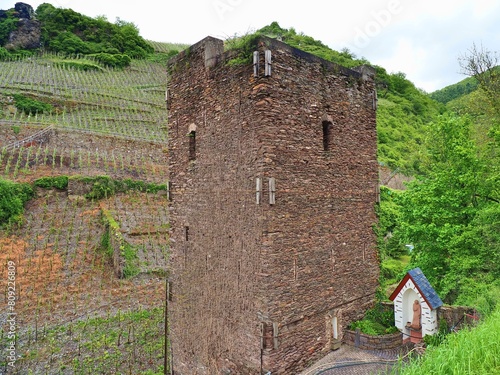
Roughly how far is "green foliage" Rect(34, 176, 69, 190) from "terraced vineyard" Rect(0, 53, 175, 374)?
0.06 metres

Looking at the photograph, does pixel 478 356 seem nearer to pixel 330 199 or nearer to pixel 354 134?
pixel 330 199

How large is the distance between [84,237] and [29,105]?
22.4 metres

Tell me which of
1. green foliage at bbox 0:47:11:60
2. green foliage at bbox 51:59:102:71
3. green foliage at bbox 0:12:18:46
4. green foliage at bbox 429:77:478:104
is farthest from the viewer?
green foliage at bbox 429:77:478:104

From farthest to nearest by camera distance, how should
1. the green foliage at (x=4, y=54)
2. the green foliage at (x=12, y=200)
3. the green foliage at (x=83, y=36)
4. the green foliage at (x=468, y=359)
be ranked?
the green foliage at (x=83, y=36) → the green foliage at (x=4, y=54) → the green foliage at (x=12, y=200) → the green foliage at (x=468, y=359)

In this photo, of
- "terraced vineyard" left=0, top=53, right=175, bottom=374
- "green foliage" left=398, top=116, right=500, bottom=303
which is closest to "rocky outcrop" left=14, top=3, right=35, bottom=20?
"terraced vineyard" left=0, top=53, right=175, bottom=374

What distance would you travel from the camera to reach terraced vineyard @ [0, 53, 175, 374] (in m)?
12.9

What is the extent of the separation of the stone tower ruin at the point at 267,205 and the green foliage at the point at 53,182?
52.6ft

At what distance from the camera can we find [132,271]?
17.8 m

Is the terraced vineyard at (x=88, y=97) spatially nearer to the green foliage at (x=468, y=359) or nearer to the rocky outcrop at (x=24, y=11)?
the rocky outcrop at (x=24, y=11)

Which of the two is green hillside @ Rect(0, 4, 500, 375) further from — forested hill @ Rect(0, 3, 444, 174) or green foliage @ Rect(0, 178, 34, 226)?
forested hill @ Rect(0, 3, 444, 174)

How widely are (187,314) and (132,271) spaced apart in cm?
853

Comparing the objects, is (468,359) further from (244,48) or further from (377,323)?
(244,48)

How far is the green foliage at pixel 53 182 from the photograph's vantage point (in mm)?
23105

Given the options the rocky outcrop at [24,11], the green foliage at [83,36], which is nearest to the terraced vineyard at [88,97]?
the green foliage at [83,36]
